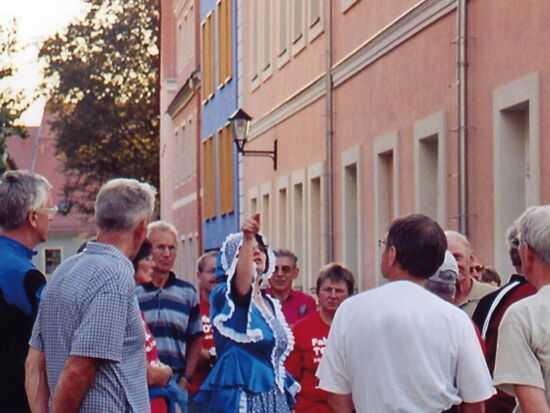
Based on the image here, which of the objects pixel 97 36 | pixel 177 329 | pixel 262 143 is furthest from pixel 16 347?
pixel 97 36

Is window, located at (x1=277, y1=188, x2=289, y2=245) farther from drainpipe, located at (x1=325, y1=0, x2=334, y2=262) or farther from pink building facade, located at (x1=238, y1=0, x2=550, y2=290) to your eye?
drainpipe, located at (x1=325, y1=0, x2=334, y2=262)

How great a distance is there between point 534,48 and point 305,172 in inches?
525

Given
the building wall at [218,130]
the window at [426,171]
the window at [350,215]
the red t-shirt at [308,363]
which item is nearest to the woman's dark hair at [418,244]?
the red t-shirt at [308,363]

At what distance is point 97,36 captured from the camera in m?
64.5

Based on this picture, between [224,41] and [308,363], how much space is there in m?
28.4

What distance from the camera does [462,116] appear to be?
54.2 ft

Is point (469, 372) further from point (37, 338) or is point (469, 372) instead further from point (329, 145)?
point (329, 145)

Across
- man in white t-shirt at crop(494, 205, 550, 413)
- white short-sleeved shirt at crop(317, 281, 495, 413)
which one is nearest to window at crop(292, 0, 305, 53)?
white short-sleeved shirt at crop(317, 281, 495, 413)

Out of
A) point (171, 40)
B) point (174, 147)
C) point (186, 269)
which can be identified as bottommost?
point (186, 269)

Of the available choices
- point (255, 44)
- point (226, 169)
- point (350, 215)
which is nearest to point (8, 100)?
point (255, 44)

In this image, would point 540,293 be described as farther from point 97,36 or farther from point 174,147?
point 97,36

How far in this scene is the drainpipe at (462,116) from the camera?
16.5 m

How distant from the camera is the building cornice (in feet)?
59.4

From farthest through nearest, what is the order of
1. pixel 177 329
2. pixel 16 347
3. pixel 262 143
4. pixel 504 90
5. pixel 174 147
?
pixel 174 147 < pixel 262 143 < pixel 504 90 < pixel 177 329 < pixel 16 347
